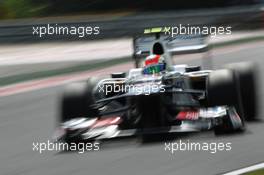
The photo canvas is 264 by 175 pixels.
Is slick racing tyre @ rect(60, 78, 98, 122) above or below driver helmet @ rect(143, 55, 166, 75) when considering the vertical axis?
below

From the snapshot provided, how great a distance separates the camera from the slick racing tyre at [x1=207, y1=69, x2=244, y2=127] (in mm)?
7773

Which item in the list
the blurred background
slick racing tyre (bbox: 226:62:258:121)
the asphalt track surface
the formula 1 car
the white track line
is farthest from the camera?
slick racing tyre (bbox: 226:62:258:121)

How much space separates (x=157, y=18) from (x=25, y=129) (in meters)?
10.8

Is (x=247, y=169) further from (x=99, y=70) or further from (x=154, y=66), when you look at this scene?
(x=99, y=70)

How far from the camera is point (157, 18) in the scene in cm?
1988

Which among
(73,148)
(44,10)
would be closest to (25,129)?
(73,148)

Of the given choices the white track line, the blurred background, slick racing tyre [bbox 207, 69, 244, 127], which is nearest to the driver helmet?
slick racing tyre [bbox 207, 69, 244, 127]

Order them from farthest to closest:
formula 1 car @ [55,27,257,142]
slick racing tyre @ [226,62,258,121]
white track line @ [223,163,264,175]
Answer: slick racing tyre @ [226,62,258,121] < formula 1 car @ [55,27,257,142] < white track line @ [223,163,264,175]

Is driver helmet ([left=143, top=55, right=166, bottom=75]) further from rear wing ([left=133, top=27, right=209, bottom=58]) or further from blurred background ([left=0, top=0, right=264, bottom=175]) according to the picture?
blurred background ([left=0, top=0, right=264, bottom=175])

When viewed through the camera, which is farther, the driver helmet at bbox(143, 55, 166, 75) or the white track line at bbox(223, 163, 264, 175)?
the driver helmet at bbox(143, 55, 166, 75)

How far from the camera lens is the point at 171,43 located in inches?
349

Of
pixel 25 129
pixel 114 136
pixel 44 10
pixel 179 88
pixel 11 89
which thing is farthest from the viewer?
pixel 44 10

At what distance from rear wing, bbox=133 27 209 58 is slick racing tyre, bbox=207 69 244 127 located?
78 cm

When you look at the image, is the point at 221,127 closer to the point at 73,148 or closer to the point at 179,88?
the point at 179,88
